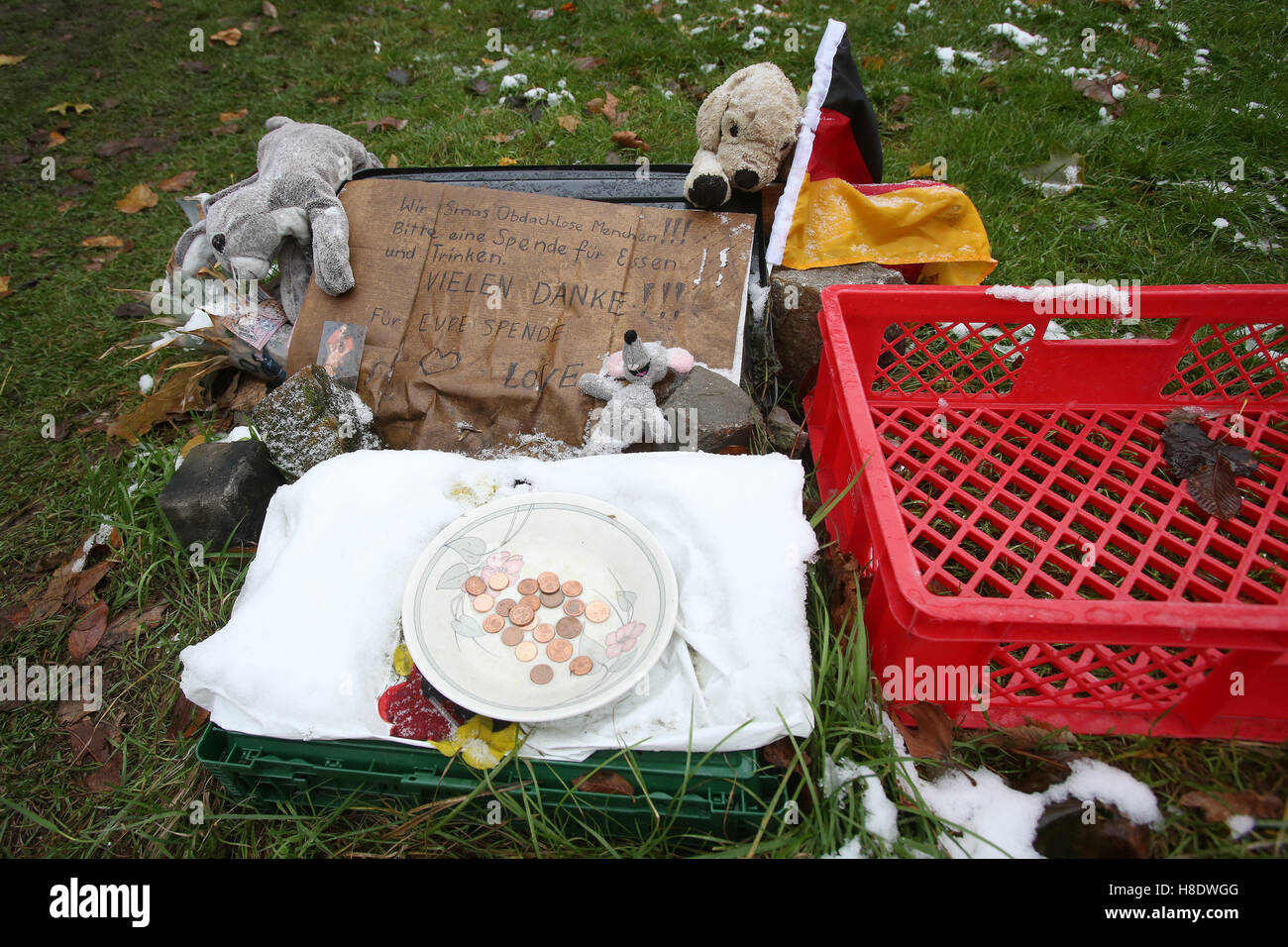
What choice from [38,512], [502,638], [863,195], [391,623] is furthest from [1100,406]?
[38,512]

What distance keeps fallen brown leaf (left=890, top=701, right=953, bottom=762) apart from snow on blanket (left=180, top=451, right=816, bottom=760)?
0.25 metres

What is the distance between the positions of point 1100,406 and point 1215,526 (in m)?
0.48

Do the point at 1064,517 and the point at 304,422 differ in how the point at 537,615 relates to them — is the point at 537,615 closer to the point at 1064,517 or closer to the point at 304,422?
the point at 304,422

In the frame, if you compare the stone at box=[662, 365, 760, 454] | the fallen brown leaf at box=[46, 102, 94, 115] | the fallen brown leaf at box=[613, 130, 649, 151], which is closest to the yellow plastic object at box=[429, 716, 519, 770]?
the stone at box=[662, 365, 760, 454]

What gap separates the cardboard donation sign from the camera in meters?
2.30

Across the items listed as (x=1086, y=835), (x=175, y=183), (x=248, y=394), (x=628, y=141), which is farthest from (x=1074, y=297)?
(x=175, y=183)

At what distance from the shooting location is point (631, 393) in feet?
7.00

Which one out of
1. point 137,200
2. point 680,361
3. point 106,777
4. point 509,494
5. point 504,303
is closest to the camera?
point 106,777

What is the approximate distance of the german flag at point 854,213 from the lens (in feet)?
7.68

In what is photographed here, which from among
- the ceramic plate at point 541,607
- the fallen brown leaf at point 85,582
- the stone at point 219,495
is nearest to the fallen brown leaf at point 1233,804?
the ceramic plate at point 541,607

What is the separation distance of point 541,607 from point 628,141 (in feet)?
8.88

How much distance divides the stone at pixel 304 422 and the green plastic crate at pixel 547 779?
85cm

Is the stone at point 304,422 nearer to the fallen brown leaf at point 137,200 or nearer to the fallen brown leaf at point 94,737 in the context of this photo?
the fallen brown leaf at point 94,737

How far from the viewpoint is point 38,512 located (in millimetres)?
2434
